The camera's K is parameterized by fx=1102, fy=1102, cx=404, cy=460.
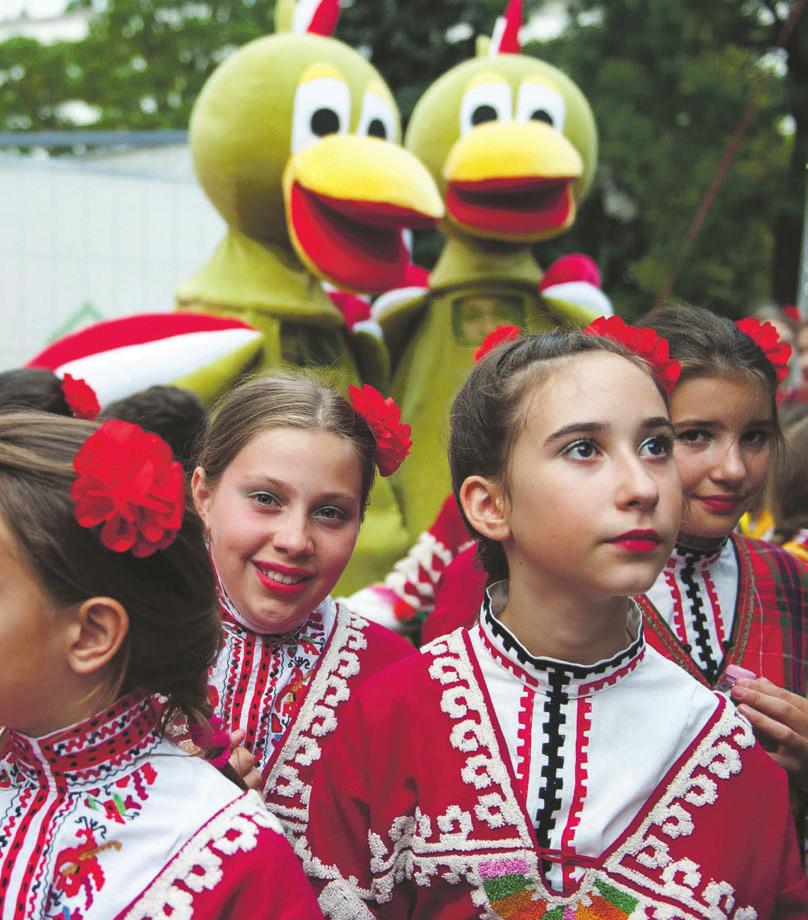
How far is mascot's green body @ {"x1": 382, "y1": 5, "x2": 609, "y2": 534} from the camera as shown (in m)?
3.71

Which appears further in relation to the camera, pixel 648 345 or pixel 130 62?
pixel 130 62

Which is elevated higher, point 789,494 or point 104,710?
point 104,710

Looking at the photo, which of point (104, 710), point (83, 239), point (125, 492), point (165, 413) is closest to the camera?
point (125, 492)

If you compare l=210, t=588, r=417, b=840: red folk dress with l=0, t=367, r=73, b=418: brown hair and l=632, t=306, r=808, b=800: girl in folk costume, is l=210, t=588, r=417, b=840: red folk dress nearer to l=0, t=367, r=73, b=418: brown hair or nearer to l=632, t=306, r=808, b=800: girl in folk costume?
l=632, t=306, r=808, b=800: girl in folk costume

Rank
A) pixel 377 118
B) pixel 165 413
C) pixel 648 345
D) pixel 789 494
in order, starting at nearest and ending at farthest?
1. pixel 648 345
2. pixel 789 494
3. pixel 165 413
4. pixel 377 118

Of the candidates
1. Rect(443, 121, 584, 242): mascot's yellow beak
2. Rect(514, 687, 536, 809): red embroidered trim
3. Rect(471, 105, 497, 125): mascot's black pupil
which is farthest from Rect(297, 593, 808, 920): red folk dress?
Rect(471, 105, 497, 125): mascot's black pupil

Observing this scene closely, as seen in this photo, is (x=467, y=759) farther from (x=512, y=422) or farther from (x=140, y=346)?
(x=140, y=346)

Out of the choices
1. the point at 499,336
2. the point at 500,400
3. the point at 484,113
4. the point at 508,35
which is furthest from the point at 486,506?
the point at 508,35

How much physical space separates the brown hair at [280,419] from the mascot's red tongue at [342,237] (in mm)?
1618

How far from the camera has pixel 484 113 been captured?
399 centimetres

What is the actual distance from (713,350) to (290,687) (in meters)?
0.88

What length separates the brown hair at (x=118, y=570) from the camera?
118 centimetres

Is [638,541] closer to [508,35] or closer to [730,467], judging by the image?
[730,467]

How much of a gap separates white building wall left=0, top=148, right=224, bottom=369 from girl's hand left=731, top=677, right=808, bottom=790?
5.62m
